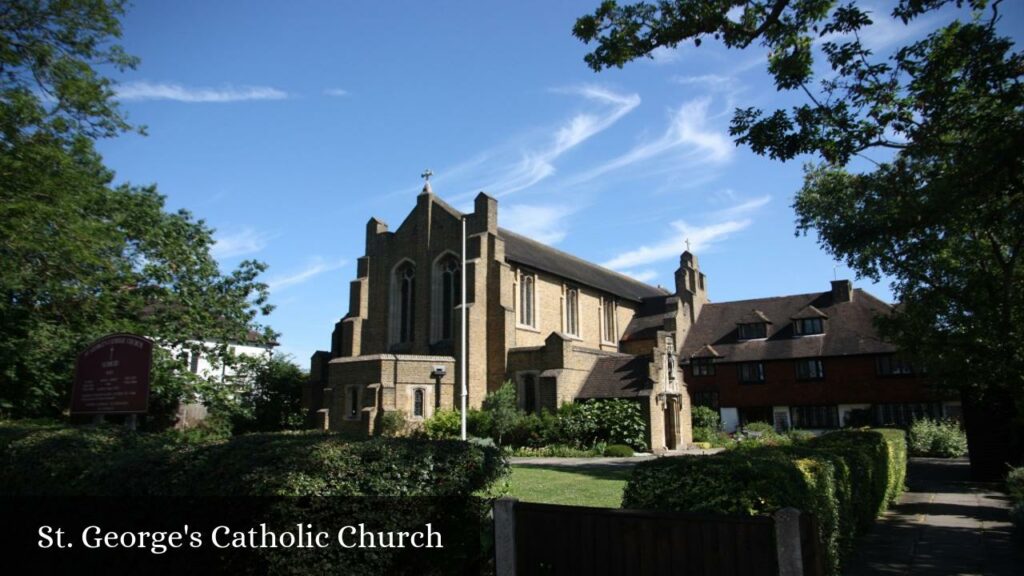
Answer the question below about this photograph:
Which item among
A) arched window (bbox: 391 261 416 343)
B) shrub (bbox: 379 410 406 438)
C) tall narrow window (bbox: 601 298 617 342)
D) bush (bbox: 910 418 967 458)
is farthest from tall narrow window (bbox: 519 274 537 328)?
bush (bbox: 910 418 967 458)

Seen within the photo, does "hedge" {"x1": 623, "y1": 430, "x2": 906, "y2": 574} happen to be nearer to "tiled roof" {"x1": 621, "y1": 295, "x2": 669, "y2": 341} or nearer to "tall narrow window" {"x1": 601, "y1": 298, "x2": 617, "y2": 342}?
"tall narrow window" {"x1": 601, "y1": 298, "x2": 617, "y2": 342}

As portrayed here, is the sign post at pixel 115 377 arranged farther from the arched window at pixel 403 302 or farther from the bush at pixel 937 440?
the bush at pixel 937 440

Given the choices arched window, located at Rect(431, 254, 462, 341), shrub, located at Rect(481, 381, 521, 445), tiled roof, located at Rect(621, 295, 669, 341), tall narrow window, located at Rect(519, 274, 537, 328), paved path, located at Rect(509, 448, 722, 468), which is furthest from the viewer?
tiled roof, located at Rect(621, 295, 669, 341)

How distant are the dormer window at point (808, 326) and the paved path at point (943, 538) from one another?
22.9 meters

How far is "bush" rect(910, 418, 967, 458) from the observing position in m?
29.8

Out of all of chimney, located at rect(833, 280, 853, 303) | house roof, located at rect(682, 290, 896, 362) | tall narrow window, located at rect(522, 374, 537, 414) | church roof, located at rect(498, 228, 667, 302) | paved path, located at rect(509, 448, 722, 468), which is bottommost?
paved path, located at rect(509, 448, 722, 468)

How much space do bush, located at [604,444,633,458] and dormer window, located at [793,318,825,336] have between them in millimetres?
17984

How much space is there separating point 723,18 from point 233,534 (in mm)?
9294

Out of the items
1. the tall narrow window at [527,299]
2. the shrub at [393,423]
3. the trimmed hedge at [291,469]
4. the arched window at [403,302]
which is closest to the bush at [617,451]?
the shrub at [393,423]

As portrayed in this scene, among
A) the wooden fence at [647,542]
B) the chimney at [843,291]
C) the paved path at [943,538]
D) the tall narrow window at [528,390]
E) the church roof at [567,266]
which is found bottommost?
the paved path at [943,538]

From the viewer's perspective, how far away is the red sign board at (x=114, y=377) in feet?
39.7

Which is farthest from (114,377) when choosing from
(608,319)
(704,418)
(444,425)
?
(608,319)

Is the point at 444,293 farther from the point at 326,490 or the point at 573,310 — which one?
the point at 326,490

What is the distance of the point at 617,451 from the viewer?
28.1m
